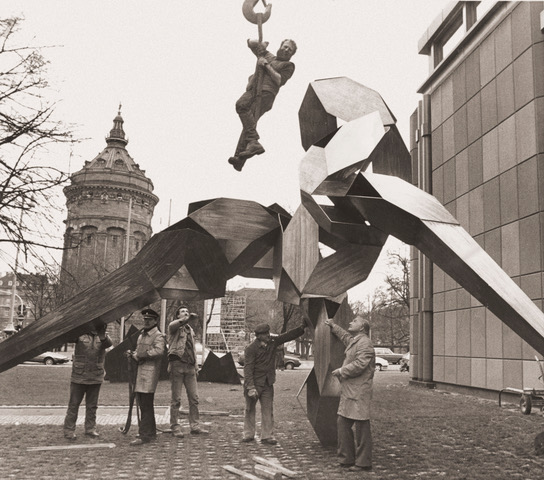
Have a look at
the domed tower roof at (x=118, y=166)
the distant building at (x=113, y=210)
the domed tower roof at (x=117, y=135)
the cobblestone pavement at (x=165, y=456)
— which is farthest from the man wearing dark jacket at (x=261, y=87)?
the domed tower roof at (x=117, y=135)

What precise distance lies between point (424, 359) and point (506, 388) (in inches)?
196

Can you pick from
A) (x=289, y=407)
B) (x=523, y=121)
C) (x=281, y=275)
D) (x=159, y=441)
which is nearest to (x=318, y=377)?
(x=281, y=275)

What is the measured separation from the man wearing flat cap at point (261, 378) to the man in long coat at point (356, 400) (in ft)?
4.44

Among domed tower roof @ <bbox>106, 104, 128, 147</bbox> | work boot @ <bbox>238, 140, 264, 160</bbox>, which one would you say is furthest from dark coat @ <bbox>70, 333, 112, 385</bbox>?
domed tower roof @ <bbox>106, 104, 128, 147</bbox>

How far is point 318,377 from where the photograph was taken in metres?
7.18

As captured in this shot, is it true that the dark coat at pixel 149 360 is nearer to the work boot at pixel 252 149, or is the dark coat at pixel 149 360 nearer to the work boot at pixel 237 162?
the work boot at pixel 237 162

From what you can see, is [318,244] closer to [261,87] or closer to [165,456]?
[261,87]

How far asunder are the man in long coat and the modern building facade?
25.4 feet

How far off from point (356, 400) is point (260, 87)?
12.9 feet

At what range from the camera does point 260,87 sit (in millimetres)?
7754

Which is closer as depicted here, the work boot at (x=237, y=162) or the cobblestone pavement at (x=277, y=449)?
the cobblestone pavement at (x=277, y=449)

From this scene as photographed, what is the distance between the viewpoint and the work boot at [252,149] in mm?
7863

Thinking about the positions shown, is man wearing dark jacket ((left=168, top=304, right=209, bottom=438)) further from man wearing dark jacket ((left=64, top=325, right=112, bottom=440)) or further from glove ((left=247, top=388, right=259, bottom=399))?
glove ((left=247, top=388, right=259, bottom=399))

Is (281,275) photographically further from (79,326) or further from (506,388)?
(506,388)
